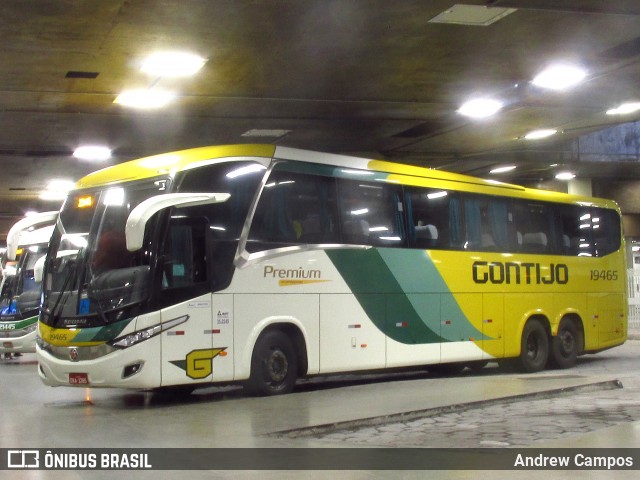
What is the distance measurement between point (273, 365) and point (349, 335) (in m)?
1.67

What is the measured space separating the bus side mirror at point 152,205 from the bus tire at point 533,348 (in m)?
8.28

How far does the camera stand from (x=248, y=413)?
12.0 metres

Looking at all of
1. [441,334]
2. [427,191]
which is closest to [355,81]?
[427,191]

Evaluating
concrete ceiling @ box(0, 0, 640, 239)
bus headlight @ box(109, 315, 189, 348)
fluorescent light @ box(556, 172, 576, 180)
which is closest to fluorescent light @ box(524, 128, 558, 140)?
concrete ceiling @ box(0, 0, 640, 239)

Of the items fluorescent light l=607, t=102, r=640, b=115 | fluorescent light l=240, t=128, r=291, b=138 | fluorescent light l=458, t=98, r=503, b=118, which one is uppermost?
fluorescent light l=607, t=102, r=640, b=115

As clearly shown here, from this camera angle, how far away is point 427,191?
16.8 m

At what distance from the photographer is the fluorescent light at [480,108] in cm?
1884

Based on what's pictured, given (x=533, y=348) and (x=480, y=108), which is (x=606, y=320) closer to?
(x=533, y=348)

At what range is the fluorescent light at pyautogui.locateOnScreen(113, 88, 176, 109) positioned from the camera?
677 inches

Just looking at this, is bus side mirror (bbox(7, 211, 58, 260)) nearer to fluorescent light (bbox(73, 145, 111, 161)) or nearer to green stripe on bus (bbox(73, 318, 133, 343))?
green stripe on bus (bbox(73, 318, 133, 343))

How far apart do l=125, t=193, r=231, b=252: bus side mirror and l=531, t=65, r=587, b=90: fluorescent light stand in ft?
22.8

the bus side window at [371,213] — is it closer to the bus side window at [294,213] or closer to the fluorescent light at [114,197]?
the bus side window at [294,213]

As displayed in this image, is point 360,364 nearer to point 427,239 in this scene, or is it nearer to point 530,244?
point 427,239

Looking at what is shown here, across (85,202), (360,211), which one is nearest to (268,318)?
(360,211)
